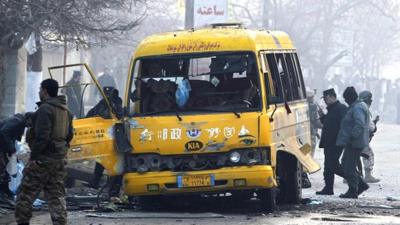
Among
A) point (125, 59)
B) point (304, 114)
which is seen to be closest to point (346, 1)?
point (125, 59)

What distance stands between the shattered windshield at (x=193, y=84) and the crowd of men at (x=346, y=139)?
121 inches

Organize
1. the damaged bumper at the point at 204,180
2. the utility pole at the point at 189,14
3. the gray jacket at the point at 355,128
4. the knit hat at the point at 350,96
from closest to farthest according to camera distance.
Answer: the damaged bumper at the point at 204,180 < the gray jacket at the point at 355,128 < the knit hat at the point at 350,96 < the utility pole at the point at 189,14

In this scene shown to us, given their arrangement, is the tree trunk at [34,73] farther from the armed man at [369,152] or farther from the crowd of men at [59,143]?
the crowd of men at [59,143]

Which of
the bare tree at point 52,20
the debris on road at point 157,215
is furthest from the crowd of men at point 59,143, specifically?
the bare tree at point 52,20

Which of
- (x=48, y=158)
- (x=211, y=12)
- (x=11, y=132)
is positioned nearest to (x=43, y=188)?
(x=48, y=158)

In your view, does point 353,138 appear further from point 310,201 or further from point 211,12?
point 211,12

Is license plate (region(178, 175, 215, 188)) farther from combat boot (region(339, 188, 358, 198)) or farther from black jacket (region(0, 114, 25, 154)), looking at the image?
combat boot (region(339, 188, 358, 198))

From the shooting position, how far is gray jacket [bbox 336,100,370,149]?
1612 centimetres

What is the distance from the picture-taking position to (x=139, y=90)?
13711 mm

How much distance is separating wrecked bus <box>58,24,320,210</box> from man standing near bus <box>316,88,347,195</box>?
2.22m

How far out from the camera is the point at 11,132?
1315 cm

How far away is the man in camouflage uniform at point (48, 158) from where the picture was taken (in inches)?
422

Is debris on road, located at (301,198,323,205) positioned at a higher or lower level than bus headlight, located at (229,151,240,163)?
lower

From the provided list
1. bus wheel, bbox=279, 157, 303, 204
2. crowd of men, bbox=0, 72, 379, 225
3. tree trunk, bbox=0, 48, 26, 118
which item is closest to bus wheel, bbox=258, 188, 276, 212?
bus wheel, bbox=279, 157, 303, 204
